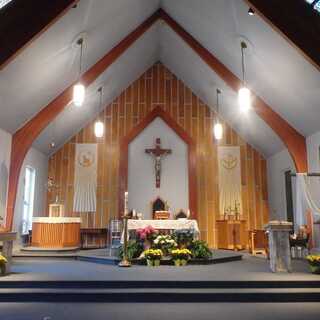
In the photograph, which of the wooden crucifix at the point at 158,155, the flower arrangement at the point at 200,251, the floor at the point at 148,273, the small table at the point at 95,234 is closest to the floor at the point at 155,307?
the floor at the point at 148,273

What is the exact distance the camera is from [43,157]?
1024 cm

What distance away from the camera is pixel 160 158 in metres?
10.5

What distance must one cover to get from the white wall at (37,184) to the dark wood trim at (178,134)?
2222 millimetres

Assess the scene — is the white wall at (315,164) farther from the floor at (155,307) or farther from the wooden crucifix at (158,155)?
the wooden crucifix at (158,155)

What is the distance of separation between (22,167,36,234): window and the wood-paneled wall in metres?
1.03

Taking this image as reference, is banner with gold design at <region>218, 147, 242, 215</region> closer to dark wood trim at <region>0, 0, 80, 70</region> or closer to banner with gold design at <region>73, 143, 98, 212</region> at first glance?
banner with gold design at <region>73, 143, 98, 212</region>

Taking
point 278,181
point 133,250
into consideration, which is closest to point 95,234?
point 133,250

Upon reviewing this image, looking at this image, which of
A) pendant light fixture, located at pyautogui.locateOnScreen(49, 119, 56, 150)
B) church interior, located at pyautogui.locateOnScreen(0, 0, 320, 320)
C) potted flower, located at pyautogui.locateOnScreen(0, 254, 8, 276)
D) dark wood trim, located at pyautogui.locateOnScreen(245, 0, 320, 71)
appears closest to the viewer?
church interior, located at pyautogui.locateOnScreen(0, 0, 320, 320)

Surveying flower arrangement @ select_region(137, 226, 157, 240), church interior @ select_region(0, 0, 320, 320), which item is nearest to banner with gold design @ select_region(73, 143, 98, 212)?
church interior @ select_region(0, 0, 320, 320)

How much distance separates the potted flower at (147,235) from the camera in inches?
263

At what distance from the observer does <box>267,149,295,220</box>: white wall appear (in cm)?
937

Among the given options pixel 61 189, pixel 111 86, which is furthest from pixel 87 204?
pixel 111 86

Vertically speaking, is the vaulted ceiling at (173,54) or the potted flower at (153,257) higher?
the vaulted ceiling at (173,54)

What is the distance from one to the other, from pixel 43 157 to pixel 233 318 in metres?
8.07
